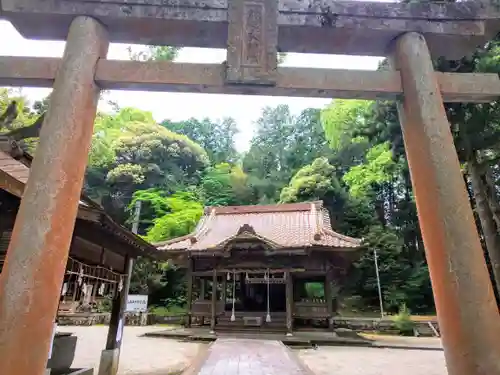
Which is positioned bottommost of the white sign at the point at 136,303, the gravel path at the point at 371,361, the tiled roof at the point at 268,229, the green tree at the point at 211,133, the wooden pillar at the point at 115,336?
the gravel path at the point at 371,361

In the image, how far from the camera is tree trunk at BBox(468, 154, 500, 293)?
8922 millimetres

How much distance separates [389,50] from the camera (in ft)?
14.3

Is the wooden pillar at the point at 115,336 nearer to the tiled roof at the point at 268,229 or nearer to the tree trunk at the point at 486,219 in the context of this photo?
the tiled roof at the point at 268,229

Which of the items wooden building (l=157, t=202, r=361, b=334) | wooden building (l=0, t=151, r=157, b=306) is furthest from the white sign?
wooden building (l=0, t=151, r=157, b=306)

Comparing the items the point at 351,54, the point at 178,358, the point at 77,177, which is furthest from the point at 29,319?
the point at 178,358

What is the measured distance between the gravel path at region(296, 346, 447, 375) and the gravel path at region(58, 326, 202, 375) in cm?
343

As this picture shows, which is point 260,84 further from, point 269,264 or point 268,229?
point 268,229

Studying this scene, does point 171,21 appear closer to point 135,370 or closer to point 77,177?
point 77,177

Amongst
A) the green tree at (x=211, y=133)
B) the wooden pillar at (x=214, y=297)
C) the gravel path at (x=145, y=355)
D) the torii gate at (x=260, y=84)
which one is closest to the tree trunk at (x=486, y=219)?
the torii gate at (x=260, y=84)

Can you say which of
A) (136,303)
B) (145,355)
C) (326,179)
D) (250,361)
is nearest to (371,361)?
(250,361)

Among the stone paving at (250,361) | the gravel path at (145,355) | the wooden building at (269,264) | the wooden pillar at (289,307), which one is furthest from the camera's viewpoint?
the wooden building at (269,264)

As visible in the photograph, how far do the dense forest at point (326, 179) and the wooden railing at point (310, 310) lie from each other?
9.82 ft

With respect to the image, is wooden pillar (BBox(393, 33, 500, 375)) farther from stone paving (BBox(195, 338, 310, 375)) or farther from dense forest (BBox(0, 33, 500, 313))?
dense forest (BBox(0, 33, 500, 313))

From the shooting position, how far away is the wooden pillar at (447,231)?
9.52 feet
